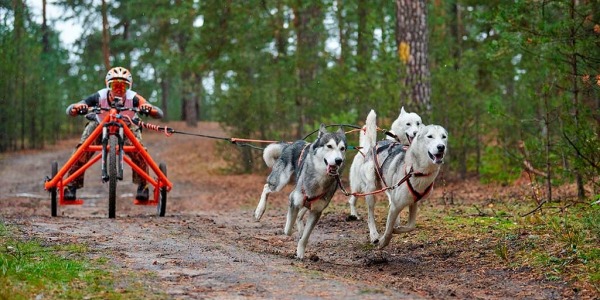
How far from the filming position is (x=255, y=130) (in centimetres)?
2047

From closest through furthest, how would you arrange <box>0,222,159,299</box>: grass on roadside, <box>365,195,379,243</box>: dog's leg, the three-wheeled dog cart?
1. <box>0,222,159,299</box>: grass on roadside
2. <box>365,195,379,243</box>: dog's leg
3. the three-wheeled dog cart

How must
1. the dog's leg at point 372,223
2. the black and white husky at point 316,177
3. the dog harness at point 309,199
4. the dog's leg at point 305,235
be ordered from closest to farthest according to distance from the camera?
the black and white husky at point 316,177 → the dog's leg at point 305,235 → the dog harness at point 309,199 → the dog's leg at point 372,223

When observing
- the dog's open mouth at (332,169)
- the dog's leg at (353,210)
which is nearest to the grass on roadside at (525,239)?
the dog's leg at (353,210)

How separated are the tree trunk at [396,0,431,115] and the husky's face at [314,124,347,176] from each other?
7906 mm

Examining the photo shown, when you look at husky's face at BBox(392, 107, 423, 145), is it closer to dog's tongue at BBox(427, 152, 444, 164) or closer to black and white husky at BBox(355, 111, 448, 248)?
black and white husky at BBox(355, 111, 448, 248)

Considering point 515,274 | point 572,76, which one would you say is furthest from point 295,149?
point 572,76

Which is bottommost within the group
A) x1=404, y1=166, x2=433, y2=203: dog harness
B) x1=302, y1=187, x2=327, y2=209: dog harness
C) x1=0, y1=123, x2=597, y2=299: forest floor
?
x1=0, y1=123, x2=597, y2=299: forest floor

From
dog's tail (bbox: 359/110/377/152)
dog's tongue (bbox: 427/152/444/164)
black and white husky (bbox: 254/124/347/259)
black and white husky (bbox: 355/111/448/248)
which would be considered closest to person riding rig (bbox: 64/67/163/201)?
dog's tail (bbox: 359/110/377/152)

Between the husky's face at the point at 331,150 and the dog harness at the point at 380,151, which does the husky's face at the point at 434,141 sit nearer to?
the husky's face at the point at 331,150

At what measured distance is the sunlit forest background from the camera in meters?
9.29

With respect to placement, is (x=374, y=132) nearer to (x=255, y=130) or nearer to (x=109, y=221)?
(x=109, y=221)

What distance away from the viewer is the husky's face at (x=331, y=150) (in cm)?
705

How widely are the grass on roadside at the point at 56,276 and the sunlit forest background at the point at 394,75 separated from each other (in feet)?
17.0

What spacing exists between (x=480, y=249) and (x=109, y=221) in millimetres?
5117
